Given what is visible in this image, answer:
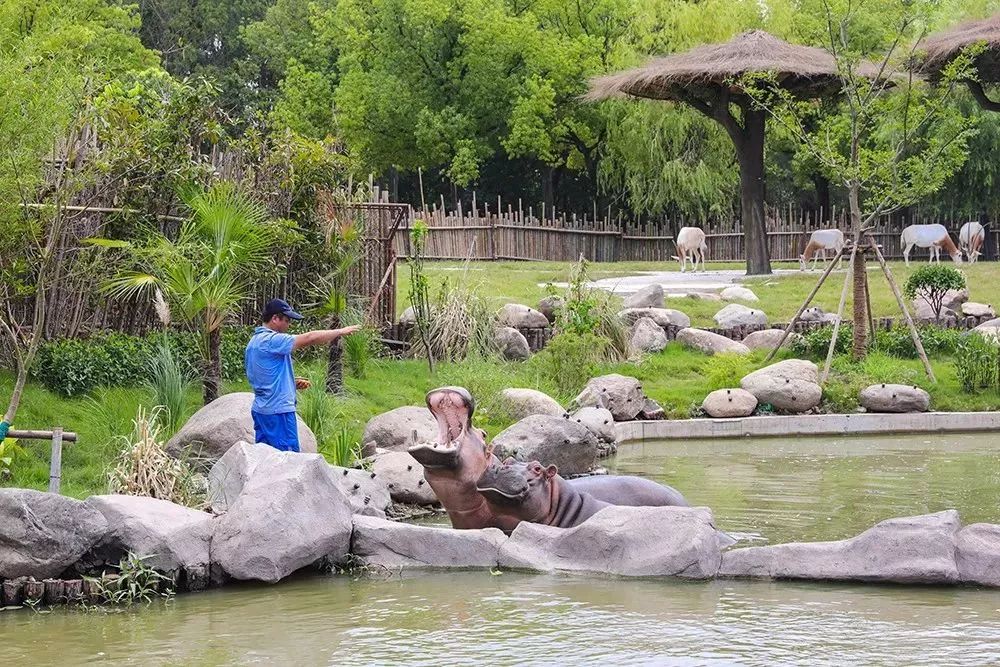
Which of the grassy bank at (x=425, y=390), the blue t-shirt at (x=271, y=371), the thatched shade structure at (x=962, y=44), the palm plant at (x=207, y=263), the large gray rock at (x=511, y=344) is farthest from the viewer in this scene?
the thatched shade structure at (x=962, y=44)

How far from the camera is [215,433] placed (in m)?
11.6

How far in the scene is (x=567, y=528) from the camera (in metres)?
9.43

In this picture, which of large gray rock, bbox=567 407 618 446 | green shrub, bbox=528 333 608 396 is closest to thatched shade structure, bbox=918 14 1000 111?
green shrub, bbox=528 333 608 396

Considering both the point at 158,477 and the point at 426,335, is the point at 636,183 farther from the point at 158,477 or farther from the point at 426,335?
the point at 158,477

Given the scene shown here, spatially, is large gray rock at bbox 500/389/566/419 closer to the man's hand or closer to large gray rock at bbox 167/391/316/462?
large gray rock at bbox 167/391/316/462

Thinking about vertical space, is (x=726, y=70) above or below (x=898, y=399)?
above

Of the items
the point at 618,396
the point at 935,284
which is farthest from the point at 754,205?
the point at 618,396

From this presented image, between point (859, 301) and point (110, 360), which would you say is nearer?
point (110, 360)

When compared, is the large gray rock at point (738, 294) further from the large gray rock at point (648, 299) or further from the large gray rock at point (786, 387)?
the large gray rock at point (786, 387)

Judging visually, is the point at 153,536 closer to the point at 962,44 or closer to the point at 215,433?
the point at 215,433

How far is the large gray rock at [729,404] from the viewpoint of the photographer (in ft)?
57.9

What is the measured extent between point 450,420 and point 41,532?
272 centimetres

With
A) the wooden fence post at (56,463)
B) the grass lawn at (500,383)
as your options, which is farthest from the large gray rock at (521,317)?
the wooden fence post at (56,463)

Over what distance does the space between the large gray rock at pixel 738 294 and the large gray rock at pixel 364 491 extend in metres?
13.7
